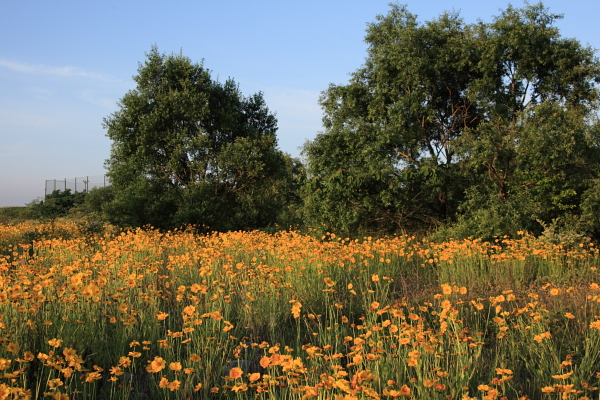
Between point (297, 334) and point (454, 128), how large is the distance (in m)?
11.7

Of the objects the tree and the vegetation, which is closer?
the vegetation

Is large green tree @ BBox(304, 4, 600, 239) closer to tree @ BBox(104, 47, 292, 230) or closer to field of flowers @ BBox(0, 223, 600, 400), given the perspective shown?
tree @ BBox(104, 47, 292, 230)

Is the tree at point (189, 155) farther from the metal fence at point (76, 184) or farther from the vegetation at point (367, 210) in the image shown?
the metal fence at point (76, 184)

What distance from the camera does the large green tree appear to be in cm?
1141

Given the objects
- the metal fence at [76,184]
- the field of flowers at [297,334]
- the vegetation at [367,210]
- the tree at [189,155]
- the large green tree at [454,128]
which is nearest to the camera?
the field of flowers at [297,334]

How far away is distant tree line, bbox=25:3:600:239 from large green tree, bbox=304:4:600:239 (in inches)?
1.5

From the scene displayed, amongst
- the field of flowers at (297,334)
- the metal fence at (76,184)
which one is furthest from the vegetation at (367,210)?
the metal fence at (76,184)

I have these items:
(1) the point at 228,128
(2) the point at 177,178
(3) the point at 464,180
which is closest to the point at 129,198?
(2) the point at 177,178

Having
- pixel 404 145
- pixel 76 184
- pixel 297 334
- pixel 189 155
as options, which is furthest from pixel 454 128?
pixel 76 184

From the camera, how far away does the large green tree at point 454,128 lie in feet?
37.4

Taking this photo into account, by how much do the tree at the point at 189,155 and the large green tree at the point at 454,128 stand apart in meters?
2.96

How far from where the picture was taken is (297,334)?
4.23m

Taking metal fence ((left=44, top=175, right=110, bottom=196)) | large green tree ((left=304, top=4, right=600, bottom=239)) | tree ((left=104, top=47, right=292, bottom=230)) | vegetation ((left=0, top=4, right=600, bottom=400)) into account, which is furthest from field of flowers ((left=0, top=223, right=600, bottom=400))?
metal fence ((left=44, top=175, right=110, bottom=196))

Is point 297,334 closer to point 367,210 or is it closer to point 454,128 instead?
point 367,210
